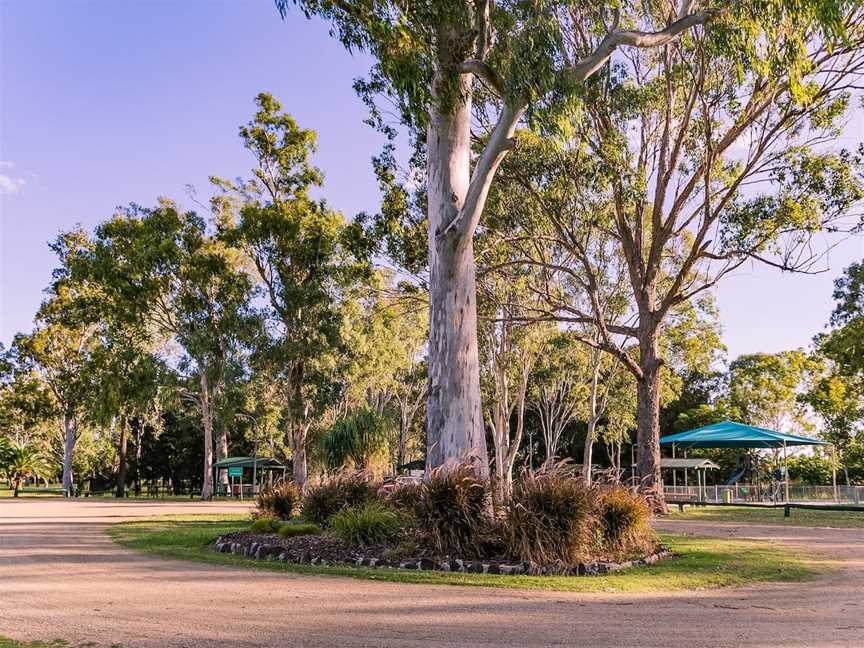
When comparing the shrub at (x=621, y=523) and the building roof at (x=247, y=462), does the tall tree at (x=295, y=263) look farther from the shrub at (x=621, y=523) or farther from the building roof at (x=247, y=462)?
the shrub at (x=621, y=523)

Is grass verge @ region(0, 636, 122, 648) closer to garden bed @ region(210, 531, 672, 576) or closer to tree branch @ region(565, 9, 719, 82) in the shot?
garden bed @ region(210, 531, 672, 576)

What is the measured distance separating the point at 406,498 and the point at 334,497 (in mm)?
2366

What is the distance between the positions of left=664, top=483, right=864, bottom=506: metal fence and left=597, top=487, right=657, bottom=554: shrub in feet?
54.7

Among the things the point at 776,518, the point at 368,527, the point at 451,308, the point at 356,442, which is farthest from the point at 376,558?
the point at 776,518

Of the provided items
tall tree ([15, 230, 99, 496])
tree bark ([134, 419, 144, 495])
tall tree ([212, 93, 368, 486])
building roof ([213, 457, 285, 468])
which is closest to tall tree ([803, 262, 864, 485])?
tall tree ([212, 93, 368, 486])

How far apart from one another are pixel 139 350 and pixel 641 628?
3117cm

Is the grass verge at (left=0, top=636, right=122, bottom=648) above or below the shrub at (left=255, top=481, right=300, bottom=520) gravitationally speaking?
below

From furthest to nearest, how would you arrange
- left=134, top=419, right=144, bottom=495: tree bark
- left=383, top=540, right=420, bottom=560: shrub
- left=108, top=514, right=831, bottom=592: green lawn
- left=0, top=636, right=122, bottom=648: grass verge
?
1. left=134, top=419, right=144, bottom=495: tree bark
2. left=383, top=540, right=420, bottom=560: shrub
3. left=108, top=514, right=831, bottom=592: green lawn
4. left=0, top=636, right=122, bottom=648: grass verge

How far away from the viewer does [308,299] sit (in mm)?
29844

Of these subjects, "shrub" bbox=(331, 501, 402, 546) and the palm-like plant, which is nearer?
"shrub" bbox=(331, 501, 402, 546)

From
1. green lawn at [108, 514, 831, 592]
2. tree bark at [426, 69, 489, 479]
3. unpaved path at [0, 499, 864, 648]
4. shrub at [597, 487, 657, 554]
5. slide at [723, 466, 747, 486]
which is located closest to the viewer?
unpaved path at [0, 499, 864, 648]

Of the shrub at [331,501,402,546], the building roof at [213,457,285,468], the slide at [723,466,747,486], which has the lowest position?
the slide at [723,466,747,486]

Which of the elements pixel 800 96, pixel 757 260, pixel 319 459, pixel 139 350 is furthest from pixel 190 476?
pixel 800 96

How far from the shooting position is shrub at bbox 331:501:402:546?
9961 millimetres
